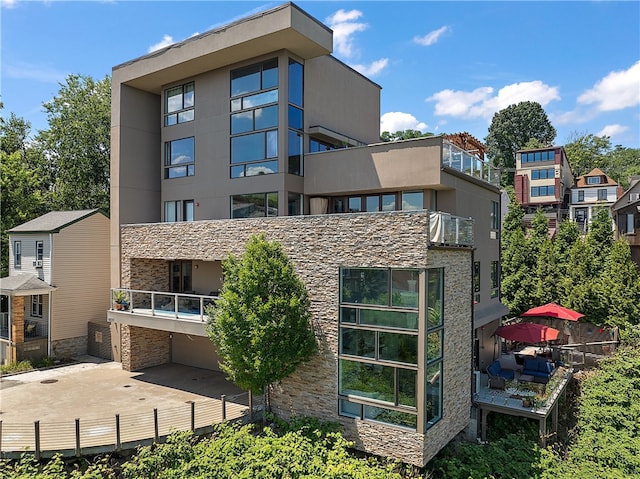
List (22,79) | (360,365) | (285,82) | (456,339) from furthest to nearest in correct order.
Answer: (22,79) → (285,82) → (456,339) → (360,365)

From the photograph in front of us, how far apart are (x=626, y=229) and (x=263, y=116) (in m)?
24.9

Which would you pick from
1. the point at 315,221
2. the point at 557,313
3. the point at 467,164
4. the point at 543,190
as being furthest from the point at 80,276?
the point at 543,190

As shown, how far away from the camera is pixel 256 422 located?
40.1 feet

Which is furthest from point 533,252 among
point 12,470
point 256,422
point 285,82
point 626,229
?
point 12,470

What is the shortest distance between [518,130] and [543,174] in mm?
21729

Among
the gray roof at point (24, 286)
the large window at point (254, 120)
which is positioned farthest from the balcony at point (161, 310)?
the large window at point (254, 120)

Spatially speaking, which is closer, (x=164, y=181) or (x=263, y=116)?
(x=263, y=116)

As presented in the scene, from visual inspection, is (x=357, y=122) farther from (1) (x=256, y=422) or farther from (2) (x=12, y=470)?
(2) (x=12, y=470)

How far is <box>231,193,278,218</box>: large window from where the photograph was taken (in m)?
A: 15.2

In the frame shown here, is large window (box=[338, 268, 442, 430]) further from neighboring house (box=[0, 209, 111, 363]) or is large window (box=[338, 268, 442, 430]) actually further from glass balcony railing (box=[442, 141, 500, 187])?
neighboring house (box=[0, 209, 111, 363])

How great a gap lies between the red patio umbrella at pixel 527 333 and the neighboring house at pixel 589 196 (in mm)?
28825

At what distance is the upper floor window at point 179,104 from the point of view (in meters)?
17.6

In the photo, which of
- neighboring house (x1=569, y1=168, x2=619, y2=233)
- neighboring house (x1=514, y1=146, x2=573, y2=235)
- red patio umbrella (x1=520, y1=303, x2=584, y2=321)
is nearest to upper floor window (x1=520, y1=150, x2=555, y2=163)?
neighboring house (x1=514, y1=146, x2=573, y2=235)

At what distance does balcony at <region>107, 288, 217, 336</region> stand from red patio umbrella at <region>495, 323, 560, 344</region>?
11.7m
